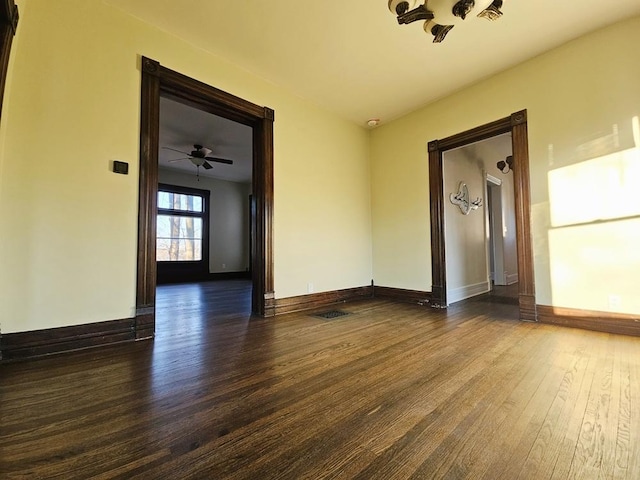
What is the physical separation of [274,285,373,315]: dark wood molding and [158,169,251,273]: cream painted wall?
4766mm

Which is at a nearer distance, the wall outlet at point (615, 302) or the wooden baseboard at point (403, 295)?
the wall outlet at point (615, 302)

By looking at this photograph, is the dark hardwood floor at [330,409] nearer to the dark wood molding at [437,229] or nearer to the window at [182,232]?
the dark wood molding at [437,229]

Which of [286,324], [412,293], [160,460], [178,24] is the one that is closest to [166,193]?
[178,24]

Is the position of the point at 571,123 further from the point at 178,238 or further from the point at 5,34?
the point at 178,238

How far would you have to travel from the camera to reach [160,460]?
936mm

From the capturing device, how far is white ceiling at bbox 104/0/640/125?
7.38 ft

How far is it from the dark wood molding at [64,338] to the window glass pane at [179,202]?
5141mm

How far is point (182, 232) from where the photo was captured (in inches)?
275

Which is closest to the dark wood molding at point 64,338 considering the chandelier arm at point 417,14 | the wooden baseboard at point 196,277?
the chandelier arm at point 417,14

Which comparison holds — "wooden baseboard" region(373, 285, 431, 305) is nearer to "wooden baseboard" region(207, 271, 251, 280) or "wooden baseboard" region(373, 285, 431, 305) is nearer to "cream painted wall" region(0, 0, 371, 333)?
"cream painted wall" region(0, 0, 371, 333)

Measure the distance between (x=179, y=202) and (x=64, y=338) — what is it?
A: 18.1 ft

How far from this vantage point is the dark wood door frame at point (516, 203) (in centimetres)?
283

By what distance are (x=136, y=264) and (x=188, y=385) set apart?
128 centimetres

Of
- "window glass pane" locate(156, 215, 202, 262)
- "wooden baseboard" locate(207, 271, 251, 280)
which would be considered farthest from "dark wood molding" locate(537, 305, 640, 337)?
"window glass pane" locate(156, 215, 202, 262)
